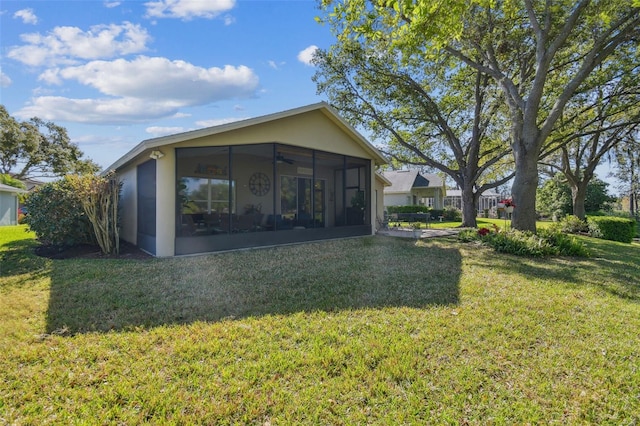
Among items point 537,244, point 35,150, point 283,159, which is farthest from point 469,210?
point 35,150

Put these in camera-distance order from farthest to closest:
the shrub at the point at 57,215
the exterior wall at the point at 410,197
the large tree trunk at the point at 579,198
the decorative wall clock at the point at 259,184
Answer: the exterior wall at the point at 410,197
the large tree trunk at the point at 579,198
the decorative wall clock at the point at 259,184
the shrub at the point at 57,215

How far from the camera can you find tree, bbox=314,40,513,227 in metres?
15.0

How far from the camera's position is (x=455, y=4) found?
7.28 metres

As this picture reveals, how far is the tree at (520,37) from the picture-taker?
26.7ft

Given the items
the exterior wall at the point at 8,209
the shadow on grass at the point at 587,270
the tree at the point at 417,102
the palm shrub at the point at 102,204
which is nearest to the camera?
the shadow on grass at the point at 587,270

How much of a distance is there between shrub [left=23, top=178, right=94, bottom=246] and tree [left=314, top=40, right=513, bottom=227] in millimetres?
11892

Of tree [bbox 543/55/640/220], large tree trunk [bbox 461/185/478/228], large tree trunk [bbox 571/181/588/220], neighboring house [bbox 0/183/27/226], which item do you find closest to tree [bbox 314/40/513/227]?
large tree trunk [bbox 461/185/478/228]

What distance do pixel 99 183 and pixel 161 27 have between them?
5266 mm

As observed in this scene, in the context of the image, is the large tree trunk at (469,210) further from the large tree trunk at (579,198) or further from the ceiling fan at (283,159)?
the ceiling fan at (283,159)

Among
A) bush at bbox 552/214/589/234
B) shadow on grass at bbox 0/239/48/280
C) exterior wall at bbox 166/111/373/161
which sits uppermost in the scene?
exterior wall at bbox 166/111/373/161

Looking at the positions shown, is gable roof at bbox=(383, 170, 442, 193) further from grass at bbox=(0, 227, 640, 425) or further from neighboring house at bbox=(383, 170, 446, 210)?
grass at bbox=(0, 227, 640, 425)

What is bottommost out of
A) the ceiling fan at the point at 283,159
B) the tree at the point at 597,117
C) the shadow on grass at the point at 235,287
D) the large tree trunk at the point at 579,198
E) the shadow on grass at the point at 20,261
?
the shadow on grass at the point at 235,287

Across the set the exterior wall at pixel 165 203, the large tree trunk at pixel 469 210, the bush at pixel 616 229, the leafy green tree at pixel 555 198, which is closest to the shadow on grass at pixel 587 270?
the bush at pixel 616 229

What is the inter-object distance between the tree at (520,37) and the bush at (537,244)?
2.87 ft
